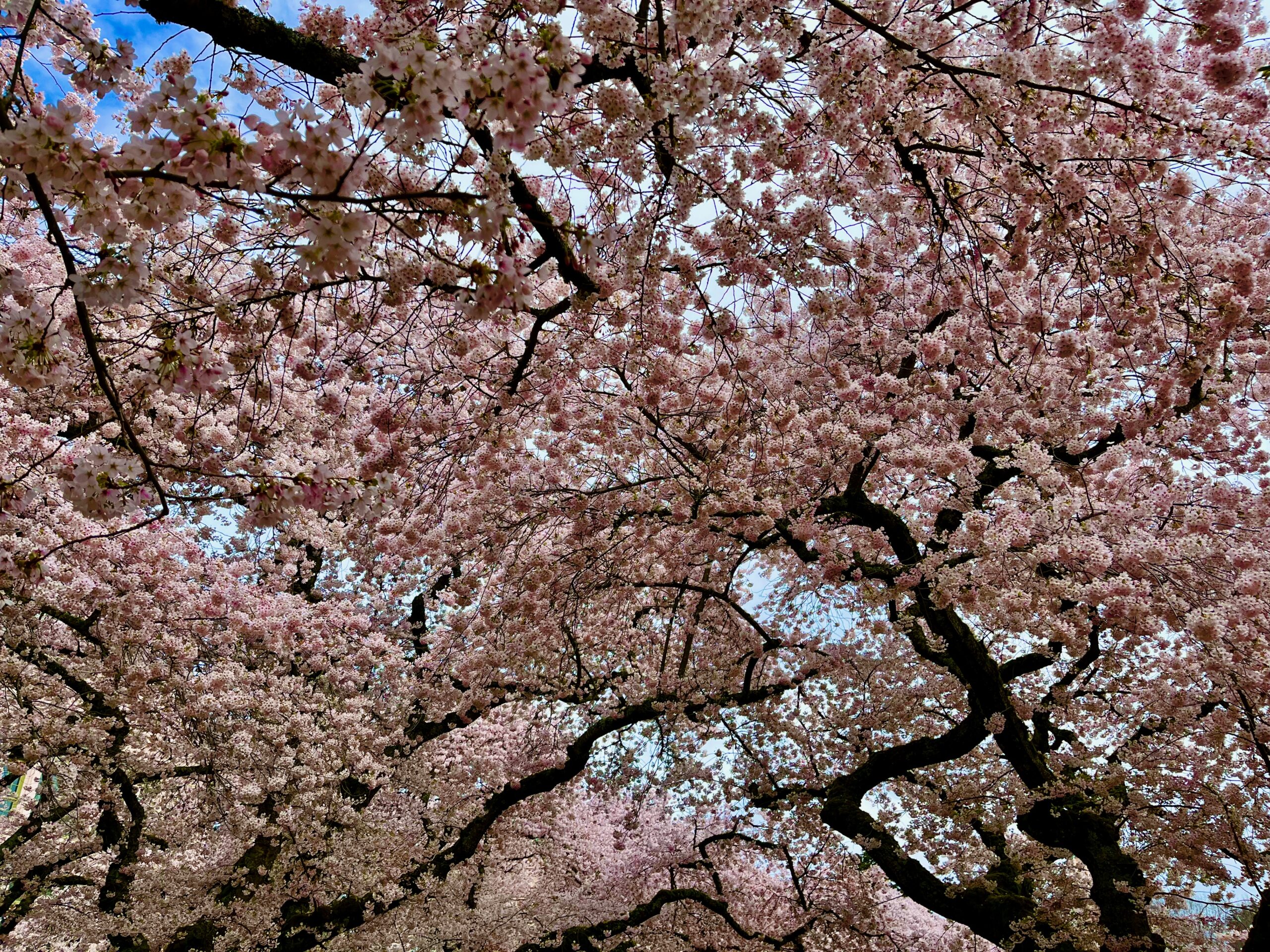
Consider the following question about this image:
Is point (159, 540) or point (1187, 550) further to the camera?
point (159, 540)

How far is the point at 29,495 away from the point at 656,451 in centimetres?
489

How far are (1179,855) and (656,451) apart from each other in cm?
526

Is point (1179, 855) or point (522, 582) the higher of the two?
point (522, 582)

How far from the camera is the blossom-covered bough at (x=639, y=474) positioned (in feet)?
9.59

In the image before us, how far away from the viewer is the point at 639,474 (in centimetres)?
771

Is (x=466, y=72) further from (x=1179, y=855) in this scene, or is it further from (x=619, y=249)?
(x=1179, y=855)

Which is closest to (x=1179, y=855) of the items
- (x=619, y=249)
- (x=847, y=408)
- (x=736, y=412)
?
(x=847, y=408)

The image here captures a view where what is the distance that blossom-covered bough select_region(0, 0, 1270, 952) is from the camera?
2924mm

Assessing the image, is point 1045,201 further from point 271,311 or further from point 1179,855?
point 1179,855

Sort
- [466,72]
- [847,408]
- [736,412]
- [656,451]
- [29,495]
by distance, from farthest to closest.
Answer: [656,451], [847,408], [736,412], [29,495], [466,72]

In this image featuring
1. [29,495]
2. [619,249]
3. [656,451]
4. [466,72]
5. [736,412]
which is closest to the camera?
[466,72]

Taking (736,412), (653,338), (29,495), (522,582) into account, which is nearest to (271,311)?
(29,495)

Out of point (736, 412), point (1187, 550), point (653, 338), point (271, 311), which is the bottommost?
point (1187, 550)

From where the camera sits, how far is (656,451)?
7324 mm
